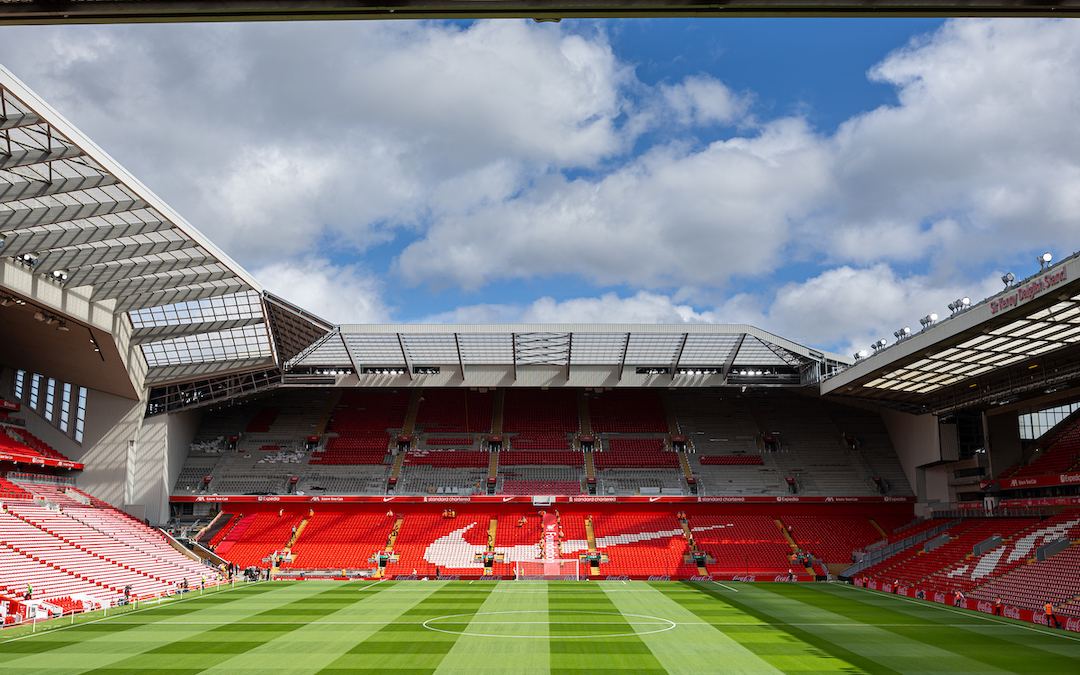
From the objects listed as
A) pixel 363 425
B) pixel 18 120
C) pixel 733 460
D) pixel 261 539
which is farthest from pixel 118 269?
pixel 733 460

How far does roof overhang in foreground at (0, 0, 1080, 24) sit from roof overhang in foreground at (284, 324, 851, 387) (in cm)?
4259

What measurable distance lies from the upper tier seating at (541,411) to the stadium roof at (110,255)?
22295mm

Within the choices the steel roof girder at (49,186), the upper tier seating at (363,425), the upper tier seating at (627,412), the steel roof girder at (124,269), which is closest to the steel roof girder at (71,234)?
the steel roof girder at (124,269)

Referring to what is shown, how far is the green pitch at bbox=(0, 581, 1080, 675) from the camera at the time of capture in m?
21.3

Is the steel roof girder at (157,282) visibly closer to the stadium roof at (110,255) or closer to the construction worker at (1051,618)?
the stadium roof at (110,255)

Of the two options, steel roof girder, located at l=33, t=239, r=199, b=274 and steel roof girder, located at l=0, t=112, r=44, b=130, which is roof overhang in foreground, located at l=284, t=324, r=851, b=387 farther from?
steel roof girder, located at l=0, t=112, r=44, b=130

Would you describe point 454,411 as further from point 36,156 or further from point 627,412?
point 36,156

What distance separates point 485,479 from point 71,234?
3475 cm

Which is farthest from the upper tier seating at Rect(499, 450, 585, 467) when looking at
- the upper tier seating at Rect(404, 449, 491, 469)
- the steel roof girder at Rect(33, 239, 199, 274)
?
the steel roof girder at Rect(33, 239, 199, 274)

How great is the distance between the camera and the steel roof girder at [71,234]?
33500 mm

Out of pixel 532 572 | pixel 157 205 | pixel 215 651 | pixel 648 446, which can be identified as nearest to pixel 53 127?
Answer: pixel 157 205

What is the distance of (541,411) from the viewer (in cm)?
6719

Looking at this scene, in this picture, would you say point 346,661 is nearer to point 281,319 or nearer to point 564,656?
point 564,656

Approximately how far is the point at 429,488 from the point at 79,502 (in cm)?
2376
